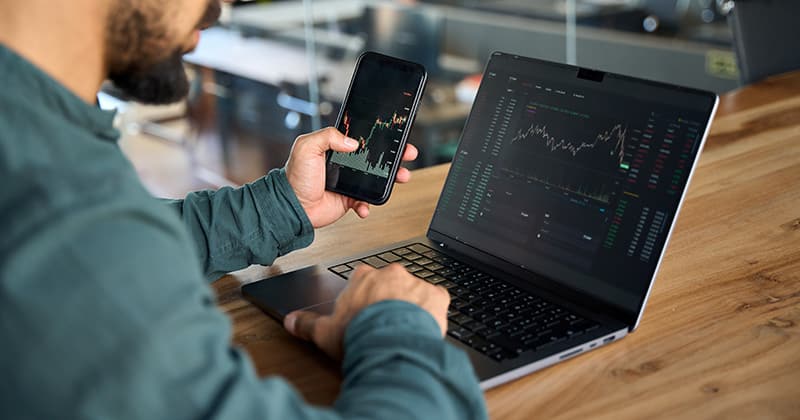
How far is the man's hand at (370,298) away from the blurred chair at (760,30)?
63.4 inches

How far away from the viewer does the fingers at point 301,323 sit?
88 cm

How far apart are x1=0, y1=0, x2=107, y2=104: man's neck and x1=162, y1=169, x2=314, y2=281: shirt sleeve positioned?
385mm

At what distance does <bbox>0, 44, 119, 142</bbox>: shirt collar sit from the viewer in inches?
25.0

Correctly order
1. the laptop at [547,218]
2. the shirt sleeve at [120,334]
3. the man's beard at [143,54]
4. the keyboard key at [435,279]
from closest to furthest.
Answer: the shirt sleeve at [120,334]
the man's beard at [143,54]
the laptop at [547,218]
the keyboard key at [435,279]

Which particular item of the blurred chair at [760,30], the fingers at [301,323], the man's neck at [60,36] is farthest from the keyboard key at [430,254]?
the blurred chair at [760,30]

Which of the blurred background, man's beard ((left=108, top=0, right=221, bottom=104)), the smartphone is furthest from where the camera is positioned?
the blurred background

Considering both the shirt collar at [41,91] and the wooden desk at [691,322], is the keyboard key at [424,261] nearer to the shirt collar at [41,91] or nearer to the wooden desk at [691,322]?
the wooden desk at [691,322]

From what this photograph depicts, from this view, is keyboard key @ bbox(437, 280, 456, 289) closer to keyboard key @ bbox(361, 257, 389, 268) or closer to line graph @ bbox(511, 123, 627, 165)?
keyboard key @ bbox(361, 257, 389, 268)

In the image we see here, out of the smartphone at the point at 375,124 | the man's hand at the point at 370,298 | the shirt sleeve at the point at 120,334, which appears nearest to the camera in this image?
the shirt sleeve at the point at 120,334

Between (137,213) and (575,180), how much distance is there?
0.57 m

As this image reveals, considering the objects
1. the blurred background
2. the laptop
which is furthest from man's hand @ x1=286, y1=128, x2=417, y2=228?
the blurred background

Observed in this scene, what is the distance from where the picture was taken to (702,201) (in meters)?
1.32

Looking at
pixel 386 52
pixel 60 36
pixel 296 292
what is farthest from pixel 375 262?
pixel 386 52

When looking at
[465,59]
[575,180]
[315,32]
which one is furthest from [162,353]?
[465,59]
